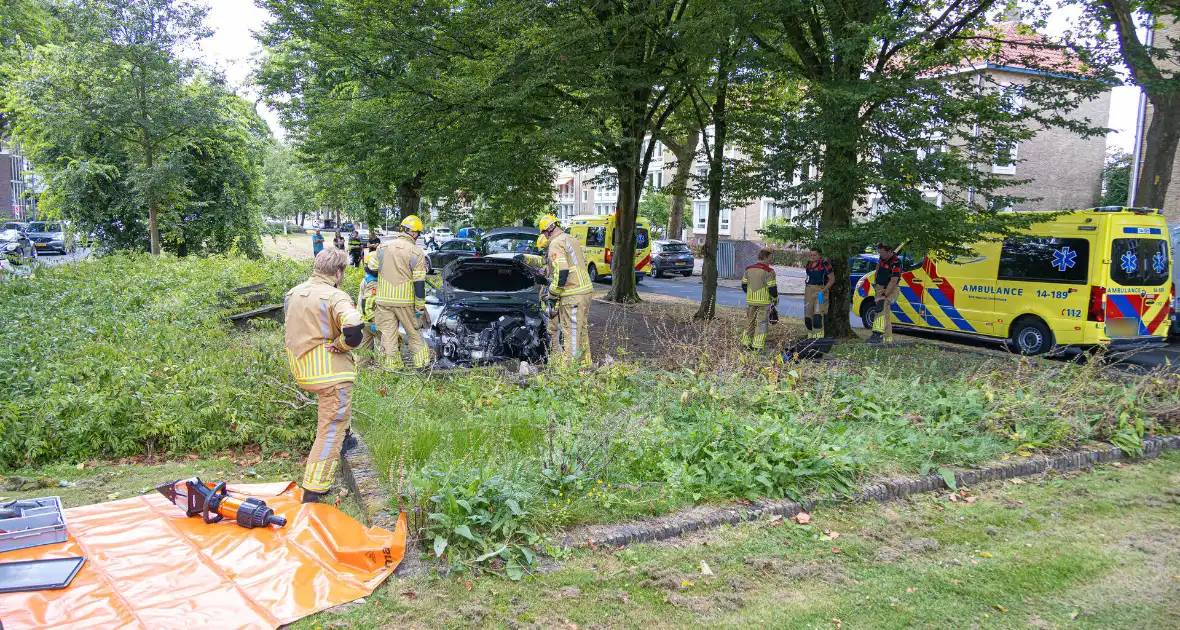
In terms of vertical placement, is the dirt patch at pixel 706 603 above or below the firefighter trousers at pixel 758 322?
below

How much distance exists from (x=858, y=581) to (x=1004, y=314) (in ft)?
30.6

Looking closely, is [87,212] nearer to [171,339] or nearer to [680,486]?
[171,339]

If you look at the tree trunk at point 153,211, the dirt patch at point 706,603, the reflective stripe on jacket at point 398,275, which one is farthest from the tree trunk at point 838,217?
the tree trunk at point 153,211

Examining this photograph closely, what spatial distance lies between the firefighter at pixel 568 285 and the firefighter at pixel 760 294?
8.70 feet

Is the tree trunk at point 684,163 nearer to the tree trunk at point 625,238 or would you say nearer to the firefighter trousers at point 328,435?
the tree trunk at point 625,238

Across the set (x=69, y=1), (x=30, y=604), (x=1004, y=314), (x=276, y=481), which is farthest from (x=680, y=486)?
(x=69, y=1)

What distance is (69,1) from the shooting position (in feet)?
52.1

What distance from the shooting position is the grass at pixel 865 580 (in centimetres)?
344

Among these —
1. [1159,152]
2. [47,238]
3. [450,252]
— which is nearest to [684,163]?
[450,252]

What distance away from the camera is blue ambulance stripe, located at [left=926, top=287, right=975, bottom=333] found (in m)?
12.2

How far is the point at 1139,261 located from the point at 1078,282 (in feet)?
2.72

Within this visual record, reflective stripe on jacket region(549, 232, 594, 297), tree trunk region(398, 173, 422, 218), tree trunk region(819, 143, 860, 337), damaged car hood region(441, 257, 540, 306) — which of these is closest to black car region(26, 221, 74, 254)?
tree trunk region(398, 173, 422, 218)

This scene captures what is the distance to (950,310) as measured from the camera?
12289mm

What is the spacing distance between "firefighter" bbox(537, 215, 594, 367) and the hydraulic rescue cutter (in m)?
4.40
